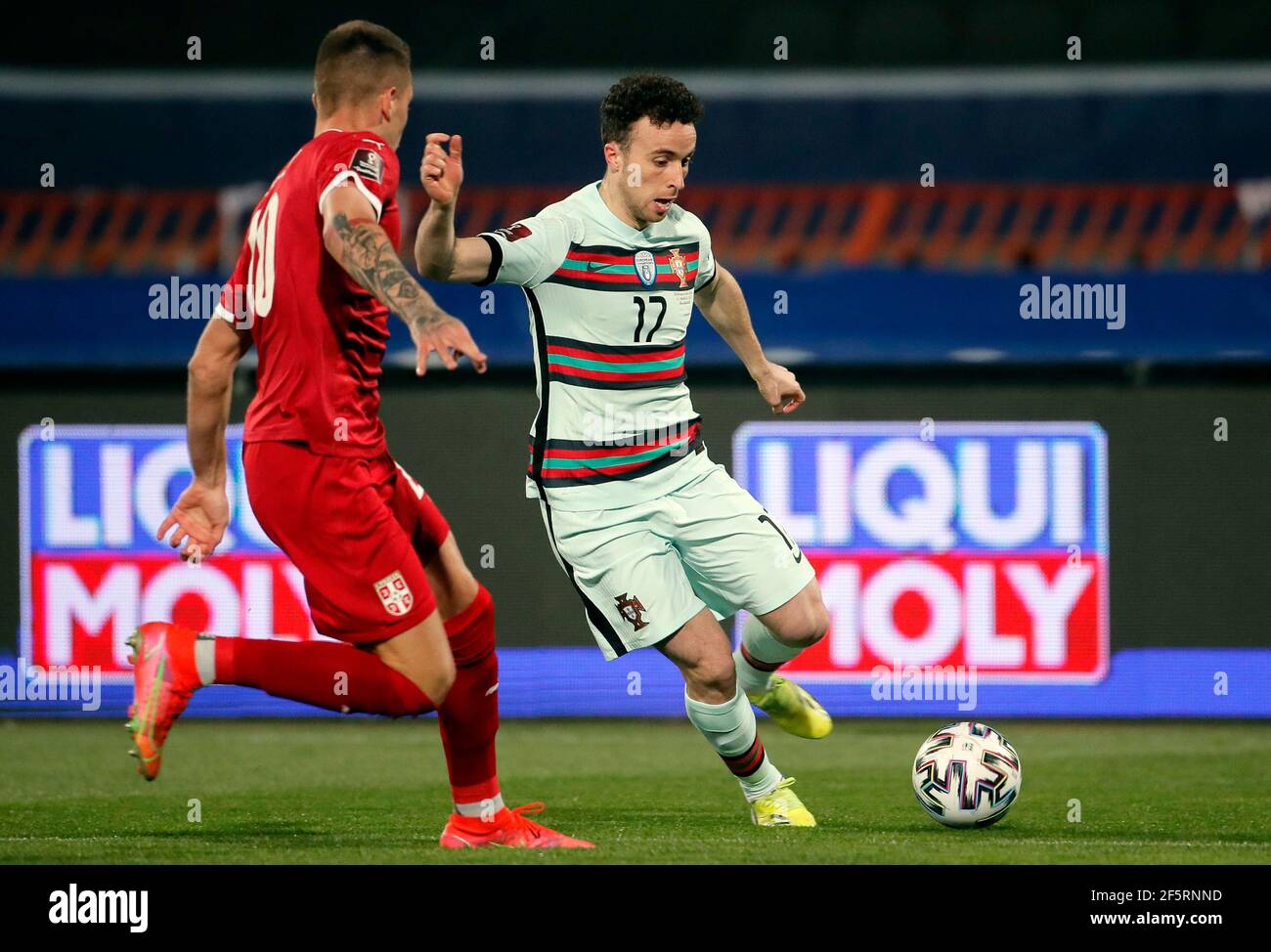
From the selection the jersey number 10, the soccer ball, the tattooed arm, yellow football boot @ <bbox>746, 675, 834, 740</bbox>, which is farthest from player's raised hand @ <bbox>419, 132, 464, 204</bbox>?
the soccer ball

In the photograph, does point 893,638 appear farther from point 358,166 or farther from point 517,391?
point 358,166

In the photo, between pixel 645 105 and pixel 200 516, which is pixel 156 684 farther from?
pixel 645 105

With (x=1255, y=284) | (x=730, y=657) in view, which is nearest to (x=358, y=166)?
(x=730, y=657)

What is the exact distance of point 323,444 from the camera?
13.1 feet

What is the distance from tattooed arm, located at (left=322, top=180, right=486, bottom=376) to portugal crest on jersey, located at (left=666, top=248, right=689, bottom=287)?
1.23 metres

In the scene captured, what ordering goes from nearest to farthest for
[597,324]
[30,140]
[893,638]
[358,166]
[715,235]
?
[358,166] < [597,324] < [893,638] < [715,235] < [30,140]

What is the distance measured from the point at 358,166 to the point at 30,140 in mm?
14098

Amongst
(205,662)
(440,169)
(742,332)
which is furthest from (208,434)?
(742,332)

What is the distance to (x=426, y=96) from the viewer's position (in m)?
17.8

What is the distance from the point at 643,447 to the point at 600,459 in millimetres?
130

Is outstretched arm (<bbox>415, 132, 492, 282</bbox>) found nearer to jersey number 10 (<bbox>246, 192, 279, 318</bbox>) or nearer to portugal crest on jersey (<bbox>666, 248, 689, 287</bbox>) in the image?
jersey number 10 (<bbox>246, 192, 279, 318</bbox>)

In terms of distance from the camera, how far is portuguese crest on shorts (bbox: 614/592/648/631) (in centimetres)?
475

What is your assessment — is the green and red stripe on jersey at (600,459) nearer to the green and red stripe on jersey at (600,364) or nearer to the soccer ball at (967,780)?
the green and red stripe on jersey at (600,364)
